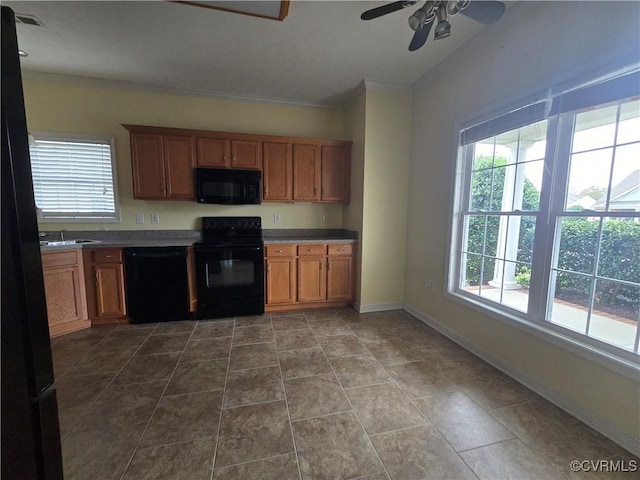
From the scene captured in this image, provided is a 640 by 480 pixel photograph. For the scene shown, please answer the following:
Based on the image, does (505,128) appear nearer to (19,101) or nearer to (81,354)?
(19,101)

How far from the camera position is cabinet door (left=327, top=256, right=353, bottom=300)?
3.55m

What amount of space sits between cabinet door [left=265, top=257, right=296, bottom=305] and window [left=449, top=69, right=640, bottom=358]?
199cm

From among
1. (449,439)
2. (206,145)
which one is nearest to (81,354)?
(206,145)

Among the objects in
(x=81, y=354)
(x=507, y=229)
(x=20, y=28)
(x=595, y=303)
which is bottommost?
(x=81, y=354)

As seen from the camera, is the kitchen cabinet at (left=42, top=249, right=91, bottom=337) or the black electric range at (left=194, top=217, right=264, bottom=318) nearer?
the kitchen cabinet at (left=42, top=249, right=91, bottom=337)

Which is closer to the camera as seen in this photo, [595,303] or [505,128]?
[595,303]

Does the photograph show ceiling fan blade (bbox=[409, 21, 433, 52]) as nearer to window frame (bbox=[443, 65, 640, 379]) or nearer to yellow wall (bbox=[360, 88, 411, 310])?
window frame (bbox=[443, 65, 640, 379])

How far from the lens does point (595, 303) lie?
1.67 meters

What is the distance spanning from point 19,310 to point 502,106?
287 centimetres

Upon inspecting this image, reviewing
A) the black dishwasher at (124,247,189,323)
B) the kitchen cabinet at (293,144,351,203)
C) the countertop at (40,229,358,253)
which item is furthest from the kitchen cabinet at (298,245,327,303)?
the black dishwasher at (124,247,189,323)

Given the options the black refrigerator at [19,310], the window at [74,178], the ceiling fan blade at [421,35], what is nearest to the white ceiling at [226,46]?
the ceiling fan blade at [421,35]

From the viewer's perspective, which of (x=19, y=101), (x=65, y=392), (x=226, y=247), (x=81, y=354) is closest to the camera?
(x=19, y=101)

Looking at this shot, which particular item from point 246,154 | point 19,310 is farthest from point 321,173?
point 19,310

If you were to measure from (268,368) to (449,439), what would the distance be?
134 cm
